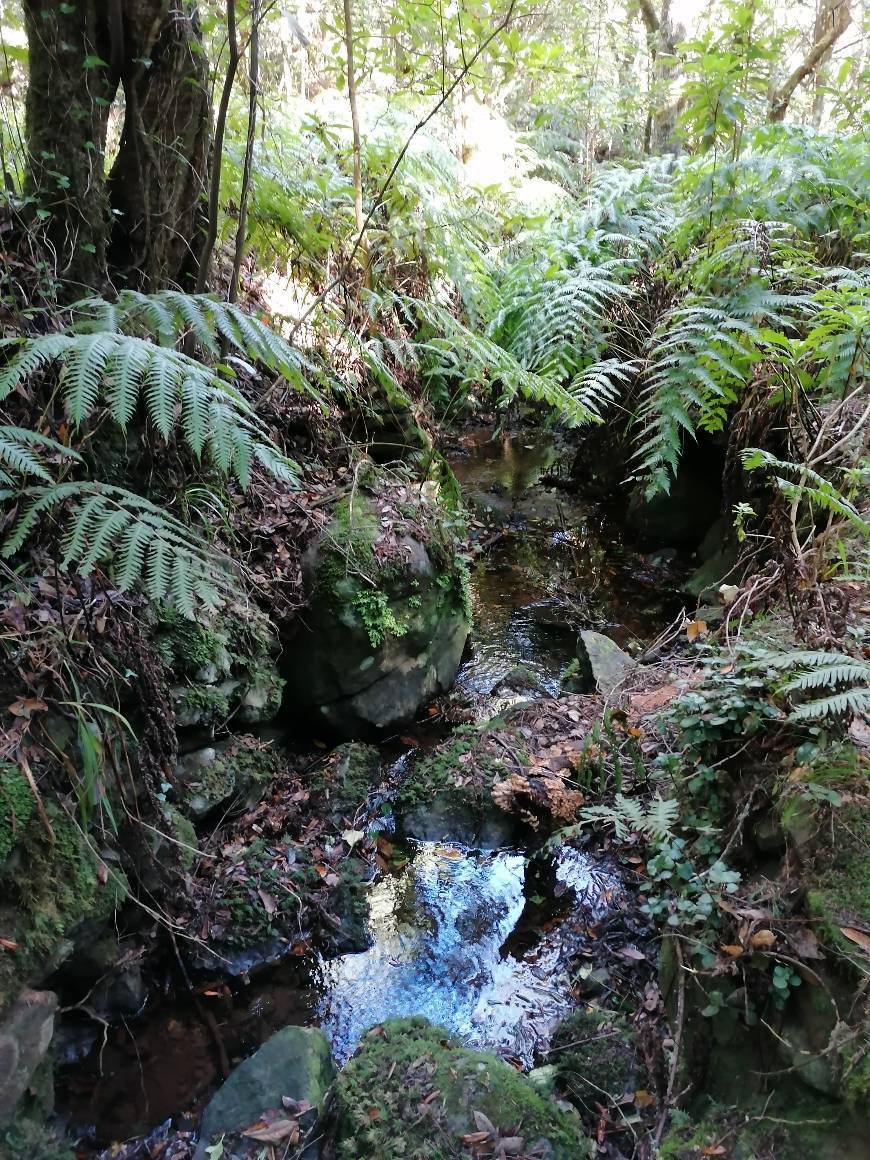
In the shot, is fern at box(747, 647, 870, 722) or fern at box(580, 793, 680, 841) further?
fern at box(580, 793, 680, 841)

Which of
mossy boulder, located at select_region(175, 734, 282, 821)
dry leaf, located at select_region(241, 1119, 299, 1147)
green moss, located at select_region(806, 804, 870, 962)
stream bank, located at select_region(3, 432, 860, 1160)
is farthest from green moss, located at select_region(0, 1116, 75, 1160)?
green moss, located at select_region(806, 804, 870, 962)

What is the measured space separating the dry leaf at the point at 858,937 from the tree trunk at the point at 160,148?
10.9ft

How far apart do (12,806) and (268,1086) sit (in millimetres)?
1241

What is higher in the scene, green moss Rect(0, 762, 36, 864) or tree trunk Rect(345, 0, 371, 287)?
tree trunk Rect(345, 0, 371, 287)

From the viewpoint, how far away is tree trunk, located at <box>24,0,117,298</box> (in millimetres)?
2430

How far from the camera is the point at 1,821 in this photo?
6.41ft

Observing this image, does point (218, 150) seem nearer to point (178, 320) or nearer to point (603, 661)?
point (178, 320)

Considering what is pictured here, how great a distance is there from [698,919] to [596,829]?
1.12 meters

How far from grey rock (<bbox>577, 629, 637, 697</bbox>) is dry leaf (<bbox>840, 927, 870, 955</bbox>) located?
2.22 meters

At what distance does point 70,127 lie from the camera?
251 centimetres

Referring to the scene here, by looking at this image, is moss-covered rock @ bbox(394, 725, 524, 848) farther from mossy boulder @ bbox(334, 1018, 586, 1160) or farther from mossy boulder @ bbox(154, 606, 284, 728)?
mossy boulder @ bbox(334, 1018, 586, 1160)

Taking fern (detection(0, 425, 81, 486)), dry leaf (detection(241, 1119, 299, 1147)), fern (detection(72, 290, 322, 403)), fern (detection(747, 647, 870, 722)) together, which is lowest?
dry leaf (detection(241, 1119, 299, 1147))

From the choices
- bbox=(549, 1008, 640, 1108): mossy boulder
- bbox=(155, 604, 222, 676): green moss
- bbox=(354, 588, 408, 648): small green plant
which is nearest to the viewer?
bbox=(549, 1008, 640, 1108): mossy boulder

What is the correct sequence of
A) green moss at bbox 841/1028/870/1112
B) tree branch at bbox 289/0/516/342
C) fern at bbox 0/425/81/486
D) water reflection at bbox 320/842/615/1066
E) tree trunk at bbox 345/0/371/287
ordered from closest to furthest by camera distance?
green moss at bbox 841/1028/870/1112 → fern at bbox 0/425/81/486 → water reflection at bbox 320/842/615/1066 → tree branch at bbox 289/0/516/342 → tree trunk at bbox 345/0/371/287
